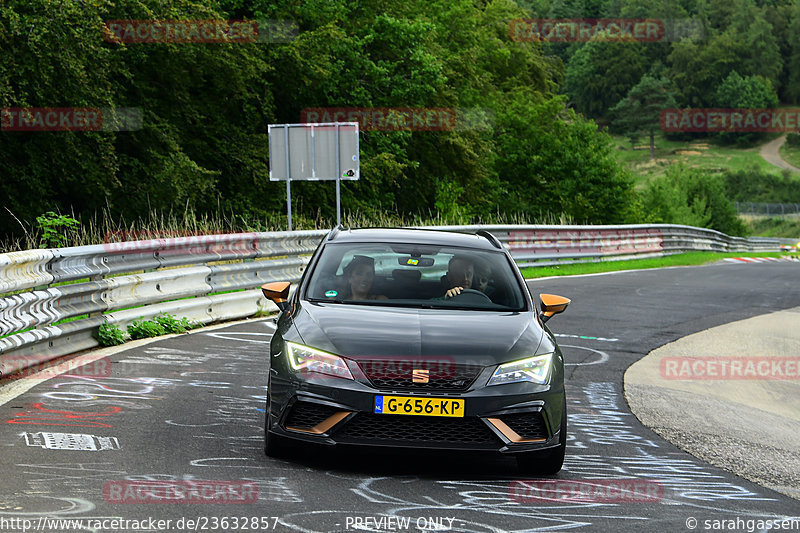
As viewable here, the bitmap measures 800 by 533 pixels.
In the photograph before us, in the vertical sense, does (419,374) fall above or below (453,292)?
below

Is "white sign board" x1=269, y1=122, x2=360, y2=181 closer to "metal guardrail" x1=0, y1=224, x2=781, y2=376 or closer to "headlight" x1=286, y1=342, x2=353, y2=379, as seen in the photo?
"metal guardrail" x1=0, y1=224, x2=781, y2=376

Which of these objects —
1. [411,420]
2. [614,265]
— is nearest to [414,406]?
[411,420]

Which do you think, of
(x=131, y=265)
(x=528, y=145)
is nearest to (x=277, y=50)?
(x=528, y=145)

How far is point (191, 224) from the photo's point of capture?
26.5 metres

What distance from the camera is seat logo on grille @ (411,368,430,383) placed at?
236 inches

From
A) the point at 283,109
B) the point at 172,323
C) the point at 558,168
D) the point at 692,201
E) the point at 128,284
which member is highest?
the point at 283,109

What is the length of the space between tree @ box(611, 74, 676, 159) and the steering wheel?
589 ft

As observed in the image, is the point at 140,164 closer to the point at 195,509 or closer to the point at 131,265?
the point at 131,265

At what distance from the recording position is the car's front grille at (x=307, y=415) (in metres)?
6.08

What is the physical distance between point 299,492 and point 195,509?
0.60 meters

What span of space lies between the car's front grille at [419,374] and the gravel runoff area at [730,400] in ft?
6.28

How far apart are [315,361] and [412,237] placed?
196cm

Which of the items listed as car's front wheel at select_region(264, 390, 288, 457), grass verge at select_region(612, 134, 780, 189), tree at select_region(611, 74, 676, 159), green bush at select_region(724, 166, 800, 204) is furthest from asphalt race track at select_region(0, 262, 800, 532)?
tree at select_region(611, 74, 676, 159)

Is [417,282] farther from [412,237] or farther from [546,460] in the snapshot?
[546,460]
